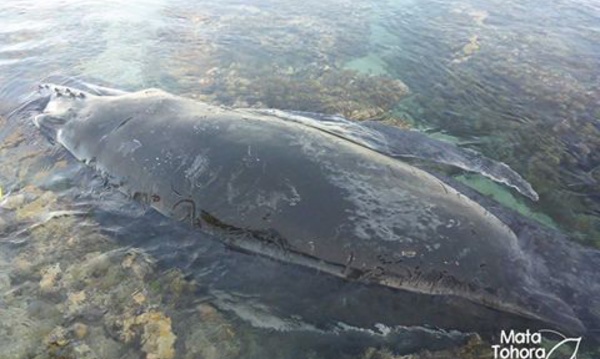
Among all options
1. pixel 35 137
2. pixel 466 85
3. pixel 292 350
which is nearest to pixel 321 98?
pixel 466 85

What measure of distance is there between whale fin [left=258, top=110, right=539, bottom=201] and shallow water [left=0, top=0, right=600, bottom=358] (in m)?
0.26

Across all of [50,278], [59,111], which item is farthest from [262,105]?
[50,278]

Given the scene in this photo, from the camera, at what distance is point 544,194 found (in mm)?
5004

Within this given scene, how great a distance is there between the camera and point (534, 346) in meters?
3.40

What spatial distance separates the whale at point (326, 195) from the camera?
11.5 feet

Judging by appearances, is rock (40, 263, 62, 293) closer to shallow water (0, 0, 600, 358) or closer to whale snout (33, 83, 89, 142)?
shallow water (0, 0, 600, 358)

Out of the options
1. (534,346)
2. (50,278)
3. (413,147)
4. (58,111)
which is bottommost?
(50,278)

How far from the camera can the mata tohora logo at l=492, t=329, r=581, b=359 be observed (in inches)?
133

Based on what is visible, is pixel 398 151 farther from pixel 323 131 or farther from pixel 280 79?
pixel 280 79

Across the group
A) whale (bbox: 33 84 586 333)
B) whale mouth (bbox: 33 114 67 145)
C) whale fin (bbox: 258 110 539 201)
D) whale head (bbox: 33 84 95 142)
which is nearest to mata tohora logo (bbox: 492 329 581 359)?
whale (bbox: 33 84 586 333)

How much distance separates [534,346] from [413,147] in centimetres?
214

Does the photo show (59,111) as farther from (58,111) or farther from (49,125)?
(49,125)

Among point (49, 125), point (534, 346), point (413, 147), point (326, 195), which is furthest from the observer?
point (49, 125)

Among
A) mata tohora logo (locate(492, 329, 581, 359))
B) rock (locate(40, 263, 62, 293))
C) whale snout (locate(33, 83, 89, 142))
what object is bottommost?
rock (locate(40, 263, 62, 293))
